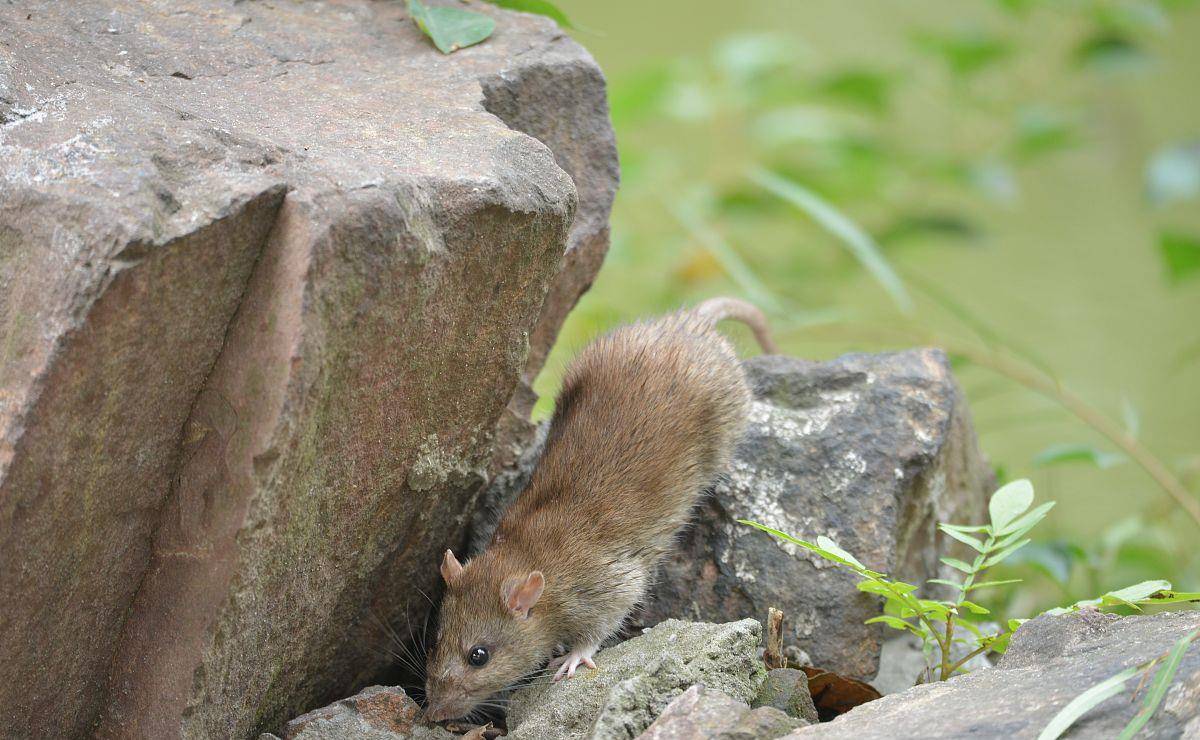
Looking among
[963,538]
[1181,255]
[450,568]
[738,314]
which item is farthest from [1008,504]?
[1181,255]

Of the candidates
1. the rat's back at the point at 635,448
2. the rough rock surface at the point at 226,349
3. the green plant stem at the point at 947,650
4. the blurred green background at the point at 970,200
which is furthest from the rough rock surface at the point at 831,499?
the blurred green background at the point at 970,200

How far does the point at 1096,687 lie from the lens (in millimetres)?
2174

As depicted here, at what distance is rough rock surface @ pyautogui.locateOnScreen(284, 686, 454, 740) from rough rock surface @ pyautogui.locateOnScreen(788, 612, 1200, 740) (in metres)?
1.01

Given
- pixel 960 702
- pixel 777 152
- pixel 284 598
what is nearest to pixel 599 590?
pixel 284 598

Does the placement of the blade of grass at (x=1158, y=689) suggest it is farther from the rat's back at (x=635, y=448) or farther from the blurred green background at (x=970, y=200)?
the blurred green background at (x=970, y=200)

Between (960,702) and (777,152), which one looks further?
(777,152)

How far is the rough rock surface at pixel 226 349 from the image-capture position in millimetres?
2332

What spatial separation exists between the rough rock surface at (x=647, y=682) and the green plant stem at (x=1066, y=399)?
2.09 metres

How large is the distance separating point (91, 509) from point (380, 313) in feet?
2.24

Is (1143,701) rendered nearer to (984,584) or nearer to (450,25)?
(984,584)

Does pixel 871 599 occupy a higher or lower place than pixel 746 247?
higher

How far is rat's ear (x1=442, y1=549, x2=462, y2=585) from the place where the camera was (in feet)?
11.0

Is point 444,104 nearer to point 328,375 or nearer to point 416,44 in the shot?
point 416,44

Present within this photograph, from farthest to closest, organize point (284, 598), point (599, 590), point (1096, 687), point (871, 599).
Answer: point (599, 590)
point (871, 599)
point (284, 598)
point (1096, 687)
